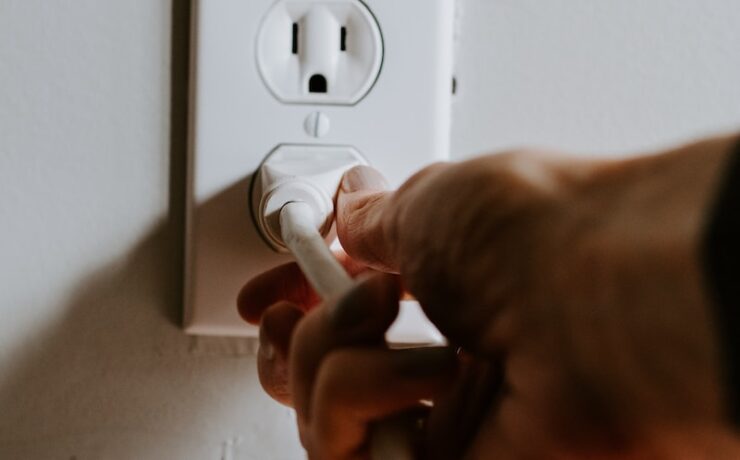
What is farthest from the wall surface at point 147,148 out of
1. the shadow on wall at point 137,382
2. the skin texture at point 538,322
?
the skin texture at point 538,322

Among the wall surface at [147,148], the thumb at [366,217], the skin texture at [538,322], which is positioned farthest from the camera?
the wall surface at [147,148]

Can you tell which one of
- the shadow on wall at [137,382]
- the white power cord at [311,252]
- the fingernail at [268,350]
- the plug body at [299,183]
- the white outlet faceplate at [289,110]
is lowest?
the shadow on wall at [137,382]

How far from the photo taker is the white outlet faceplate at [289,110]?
32cm

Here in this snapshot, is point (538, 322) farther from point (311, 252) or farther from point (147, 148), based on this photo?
point (147, 148)

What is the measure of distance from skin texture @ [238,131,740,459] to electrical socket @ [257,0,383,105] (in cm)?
12

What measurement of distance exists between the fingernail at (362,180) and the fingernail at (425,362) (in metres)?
0.13

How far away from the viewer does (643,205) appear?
0.41 feet

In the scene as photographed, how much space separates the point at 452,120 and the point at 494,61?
0.03m

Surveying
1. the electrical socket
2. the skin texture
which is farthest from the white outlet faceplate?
the skin texture

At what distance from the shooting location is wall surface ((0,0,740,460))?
1.09 ft

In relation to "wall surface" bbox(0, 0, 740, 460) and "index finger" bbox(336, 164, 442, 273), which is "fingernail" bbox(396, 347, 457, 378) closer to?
"index finger" bbox(336, 164, 442, 273)

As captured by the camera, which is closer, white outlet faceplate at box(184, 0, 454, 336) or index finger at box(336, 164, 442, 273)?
index finger at box(336, 164, 442, 273)

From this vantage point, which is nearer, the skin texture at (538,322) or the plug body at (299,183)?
the skin texture at (538,322)

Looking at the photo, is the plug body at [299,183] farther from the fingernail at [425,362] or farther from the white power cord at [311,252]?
the fingernail at [425,362]
